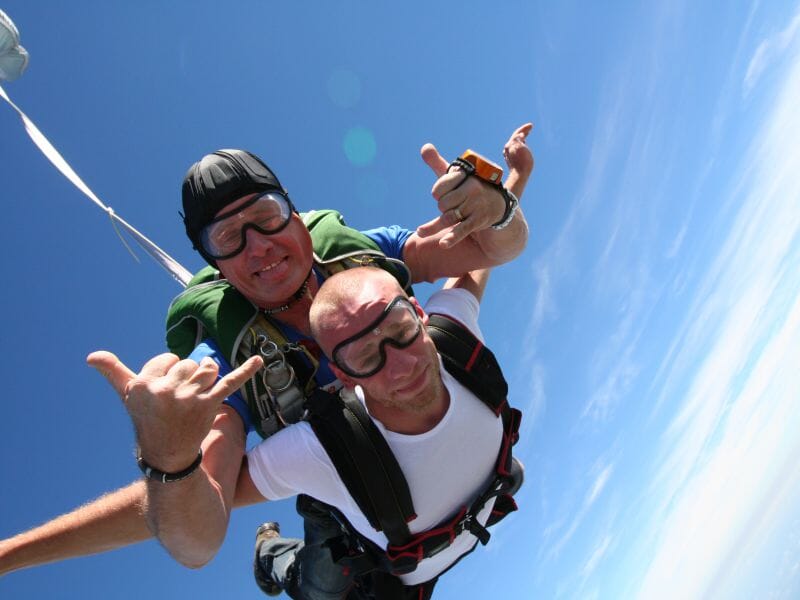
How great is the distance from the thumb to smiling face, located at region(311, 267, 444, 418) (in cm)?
68

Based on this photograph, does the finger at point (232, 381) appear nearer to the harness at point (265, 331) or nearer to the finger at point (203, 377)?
the finger at point (203, 377)

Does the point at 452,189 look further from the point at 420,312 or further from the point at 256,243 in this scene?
the point at 256,243

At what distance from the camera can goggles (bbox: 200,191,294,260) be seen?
2994mm

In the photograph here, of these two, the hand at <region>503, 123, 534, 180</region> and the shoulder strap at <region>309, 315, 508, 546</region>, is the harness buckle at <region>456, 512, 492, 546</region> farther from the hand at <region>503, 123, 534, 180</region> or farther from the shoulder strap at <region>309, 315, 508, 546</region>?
the hand at <region>503, 123, 534, 180</region>

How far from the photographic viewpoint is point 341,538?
3.15 meters

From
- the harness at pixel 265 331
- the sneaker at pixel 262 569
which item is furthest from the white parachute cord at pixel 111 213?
the sneaker at pixel 262 569

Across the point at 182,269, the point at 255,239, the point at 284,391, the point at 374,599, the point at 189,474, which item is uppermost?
the point at 182,269

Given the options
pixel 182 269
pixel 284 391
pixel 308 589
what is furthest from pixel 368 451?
pixel 182 269

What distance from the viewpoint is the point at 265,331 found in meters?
2.94

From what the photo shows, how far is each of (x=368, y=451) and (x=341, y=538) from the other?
3.15 ft

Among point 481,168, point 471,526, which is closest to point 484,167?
point 481,168

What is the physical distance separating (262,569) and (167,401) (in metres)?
3.11

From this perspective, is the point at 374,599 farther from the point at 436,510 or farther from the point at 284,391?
the point at 284,391

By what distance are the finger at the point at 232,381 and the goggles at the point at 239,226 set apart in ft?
4.06
